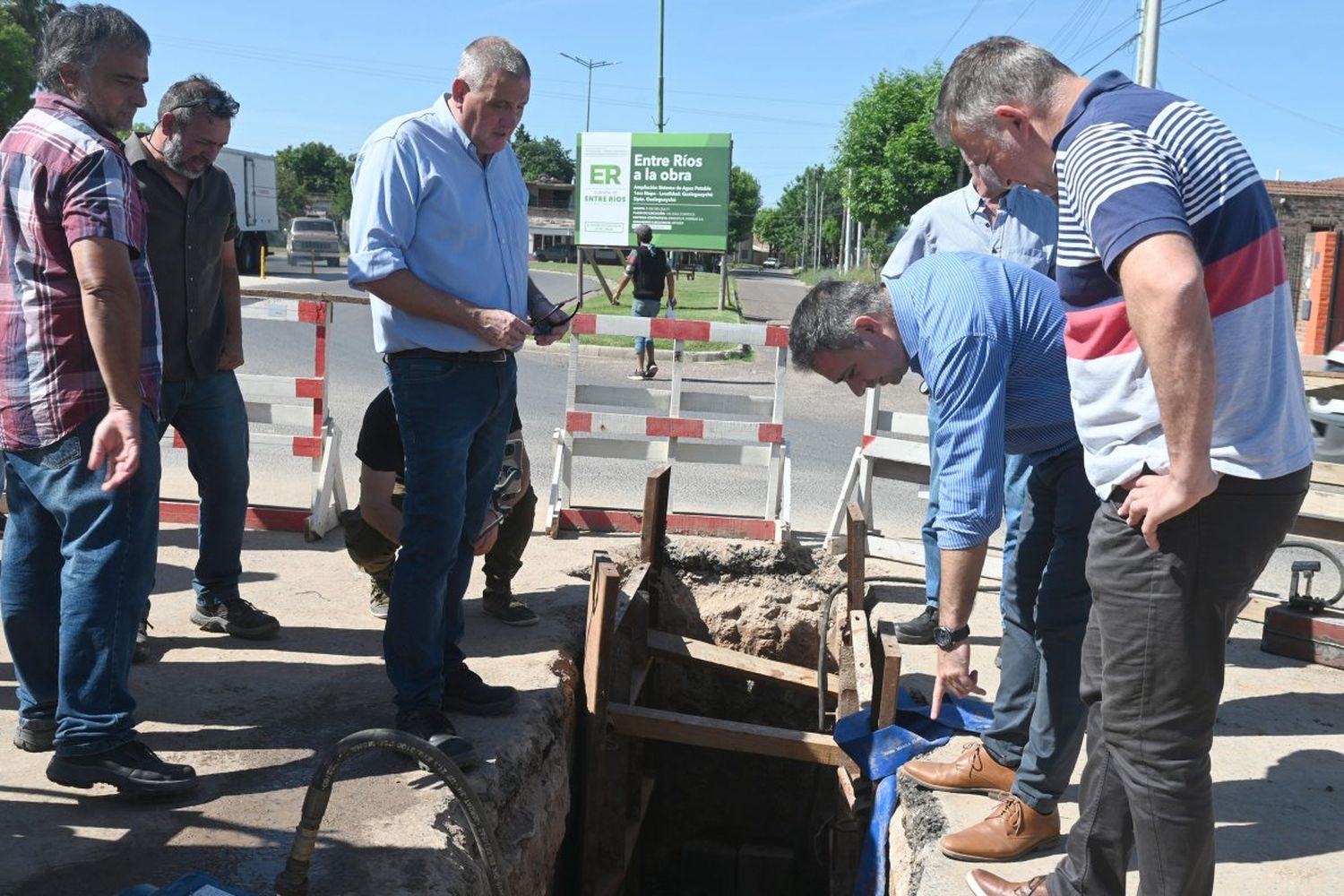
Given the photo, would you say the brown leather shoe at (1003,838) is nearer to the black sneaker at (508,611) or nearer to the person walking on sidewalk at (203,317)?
the black sneaker at (508,611)

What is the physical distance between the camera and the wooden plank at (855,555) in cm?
485

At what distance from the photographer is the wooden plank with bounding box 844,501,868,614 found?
485cm

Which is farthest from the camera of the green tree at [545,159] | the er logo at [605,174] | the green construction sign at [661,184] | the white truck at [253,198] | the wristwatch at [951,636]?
the green tree at [545,159]

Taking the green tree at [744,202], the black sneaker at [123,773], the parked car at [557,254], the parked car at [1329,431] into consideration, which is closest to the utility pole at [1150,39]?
the parked car at [1329,431]

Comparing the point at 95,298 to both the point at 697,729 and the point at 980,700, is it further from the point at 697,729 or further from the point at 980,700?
the point at 980,700

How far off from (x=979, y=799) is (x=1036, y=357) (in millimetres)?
1431

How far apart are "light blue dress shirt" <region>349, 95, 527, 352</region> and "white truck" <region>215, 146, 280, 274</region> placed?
101 ft

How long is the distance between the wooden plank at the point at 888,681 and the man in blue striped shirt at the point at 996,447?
494mm

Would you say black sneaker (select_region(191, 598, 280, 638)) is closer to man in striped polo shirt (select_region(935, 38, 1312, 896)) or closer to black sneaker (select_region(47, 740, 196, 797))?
black sneaker (select_region(47, 740, 196, 797))

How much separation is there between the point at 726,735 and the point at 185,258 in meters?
2.64

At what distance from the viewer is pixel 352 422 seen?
35.0 feet

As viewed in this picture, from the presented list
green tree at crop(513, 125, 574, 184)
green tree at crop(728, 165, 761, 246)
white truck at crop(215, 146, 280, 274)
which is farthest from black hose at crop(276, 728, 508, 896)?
green tree at crop(513, 125, 574, 184)

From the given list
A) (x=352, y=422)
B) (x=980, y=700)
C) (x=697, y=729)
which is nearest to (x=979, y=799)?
(x=980, y=700)

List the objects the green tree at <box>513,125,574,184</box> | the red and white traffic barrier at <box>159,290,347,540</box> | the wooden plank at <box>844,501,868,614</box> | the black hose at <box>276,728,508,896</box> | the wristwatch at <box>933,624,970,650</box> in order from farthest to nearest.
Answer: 1. the green tree at <box>513,125,574,184</box>
2. the red and white traffic barrier at <box>159,290,347,540</box>
3. the wooden plank at <box>844,501,868,614</box>
4. the wristwatch at <box>933,624,970,650</box>
5. the black hose at <box>276,728,508,896</box>
